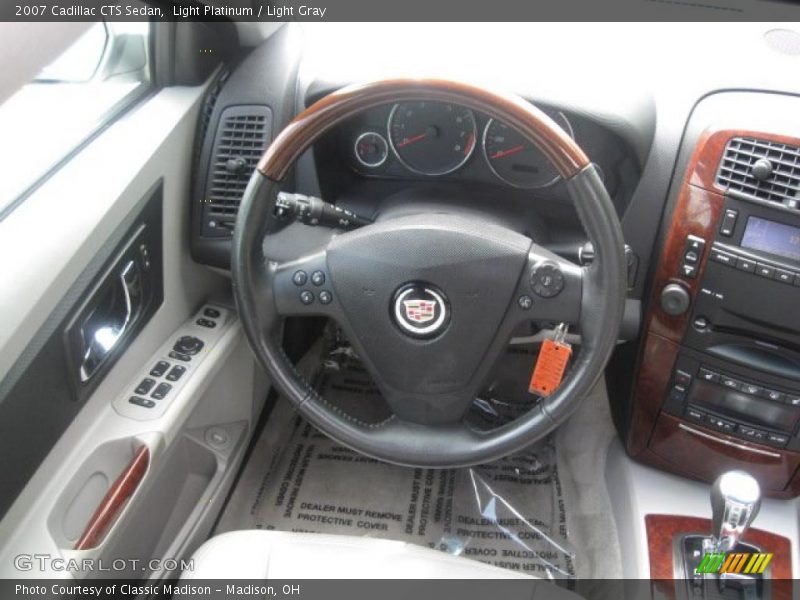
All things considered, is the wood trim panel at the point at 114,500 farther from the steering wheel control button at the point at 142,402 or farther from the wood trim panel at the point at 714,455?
the wood trim panel at the point at 714,455

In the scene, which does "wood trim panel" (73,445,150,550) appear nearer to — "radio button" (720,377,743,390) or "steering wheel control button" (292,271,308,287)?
"steering wheel control button" (292,271,308,287)

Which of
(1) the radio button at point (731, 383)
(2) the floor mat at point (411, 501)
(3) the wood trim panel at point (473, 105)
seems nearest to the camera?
(3) the wood trim panel at point (473, 105)

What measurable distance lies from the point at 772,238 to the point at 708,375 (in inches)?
9.4

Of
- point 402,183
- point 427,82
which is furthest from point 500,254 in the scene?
point 402,183

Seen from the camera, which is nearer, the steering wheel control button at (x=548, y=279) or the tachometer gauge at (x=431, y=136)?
the steering wheel control button at (x=548, y=279)

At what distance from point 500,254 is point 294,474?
2.55ft

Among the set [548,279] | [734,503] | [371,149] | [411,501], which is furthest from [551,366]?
[411,501]

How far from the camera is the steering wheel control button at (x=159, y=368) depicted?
1218 mm

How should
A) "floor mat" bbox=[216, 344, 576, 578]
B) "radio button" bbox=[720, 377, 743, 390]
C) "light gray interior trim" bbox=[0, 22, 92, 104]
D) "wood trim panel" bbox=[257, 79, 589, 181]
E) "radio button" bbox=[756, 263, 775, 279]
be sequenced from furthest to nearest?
1. "floor mat" bbox=[216, 344, 576, 578]
2. "radio button" bbox=[720, 377, 743, 390]
3. "radio button" bbox=[756, 263, 775, 279]
4. "wood trim panel" bbox=[257, 79, 589, 181]
5. "light gray interior trim" bbox=[0, 22, 92, 104]

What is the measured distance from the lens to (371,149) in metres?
1.27

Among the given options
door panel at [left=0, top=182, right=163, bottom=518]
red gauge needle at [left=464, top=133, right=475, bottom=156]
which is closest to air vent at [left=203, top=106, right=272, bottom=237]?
door panel at [left=0, top=182, right=163, bottom=518]

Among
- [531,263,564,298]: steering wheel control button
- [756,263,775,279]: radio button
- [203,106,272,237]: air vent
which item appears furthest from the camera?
[203,106,272,237]: air vent

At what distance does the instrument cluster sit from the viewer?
1.18 metres

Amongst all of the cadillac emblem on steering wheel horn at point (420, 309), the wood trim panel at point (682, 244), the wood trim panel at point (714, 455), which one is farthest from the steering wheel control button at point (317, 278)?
the wood trim panel at point (714, 455)
